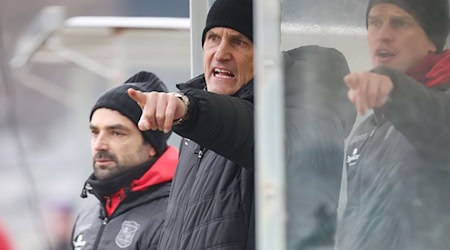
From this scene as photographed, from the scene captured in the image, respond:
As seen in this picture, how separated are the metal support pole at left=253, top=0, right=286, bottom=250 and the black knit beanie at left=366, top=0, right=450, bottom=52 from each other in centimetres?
67

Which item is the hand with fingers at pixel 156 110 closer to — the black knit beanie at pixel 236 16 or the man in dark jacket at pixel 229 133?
the man in dark jacket at pixel 229 133

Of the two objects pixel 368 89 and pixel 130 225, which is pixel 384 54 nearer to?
pixel 368 89

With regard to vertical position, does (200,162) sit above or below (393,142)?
below

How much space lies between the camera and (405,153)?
2.13 m

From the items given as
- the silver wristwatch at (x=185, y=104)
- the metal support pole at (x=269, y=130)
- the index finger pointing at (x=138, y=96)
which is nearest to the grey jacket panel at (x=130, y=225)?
the silver wristwatch at (x=185, y=104)

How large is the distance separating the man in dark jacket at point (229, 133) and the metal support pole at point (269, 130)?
19cm

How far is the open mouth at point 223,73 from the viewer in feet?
9.16

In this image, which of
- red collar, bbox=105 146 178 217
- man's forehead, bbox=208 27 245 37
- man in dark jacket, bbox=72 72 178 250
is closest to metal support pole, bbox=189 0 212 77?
man in dark jacket, bbox=72 72 178 250

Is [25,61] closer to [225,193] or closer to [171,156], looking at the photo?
[171,156]

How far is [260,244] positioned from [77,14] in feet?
34.2

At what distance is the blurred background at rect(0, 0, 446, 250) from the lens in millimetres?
2225

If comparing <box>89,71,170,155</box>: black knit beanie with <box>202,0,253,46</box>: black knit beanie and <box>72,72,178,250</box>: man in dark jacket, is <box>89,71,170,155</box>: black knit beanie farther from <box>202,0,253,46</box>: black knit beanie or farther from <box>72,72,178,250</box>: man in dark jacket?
<box>202,0,253,46</box>: black knit beanie

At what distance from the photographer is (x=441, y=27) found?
227cm

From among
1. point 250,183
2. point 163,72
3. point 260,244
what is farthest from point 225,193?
point 163,72
